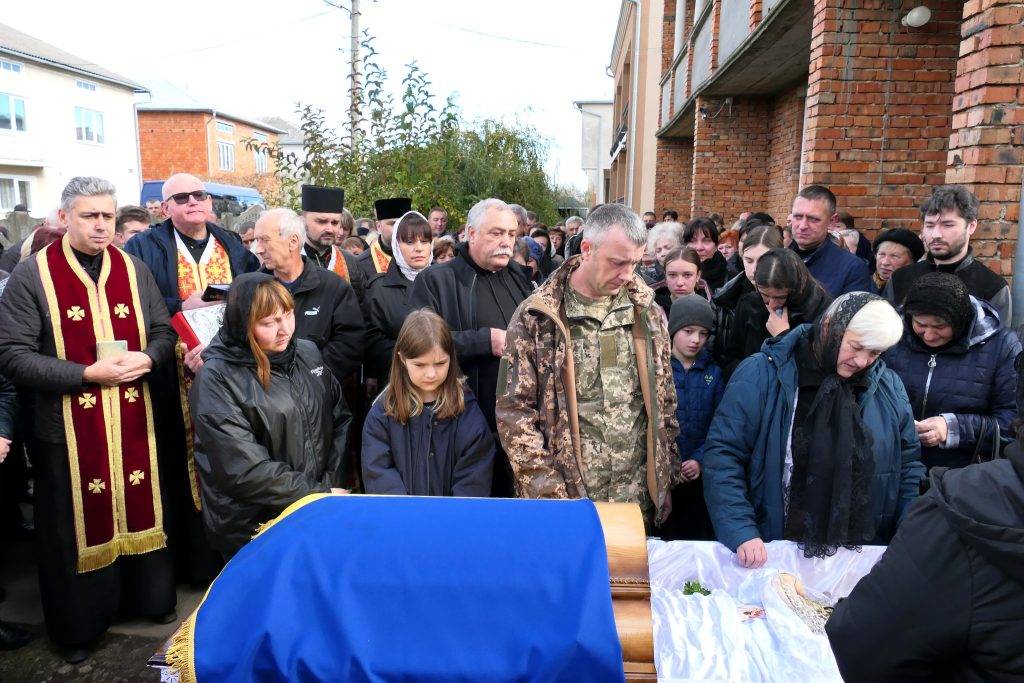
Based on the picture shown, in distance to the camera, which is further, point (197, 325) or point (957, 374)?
point (197, 325)

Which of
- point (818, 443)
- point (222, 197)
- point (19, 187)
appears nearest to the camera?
point (818, 443)

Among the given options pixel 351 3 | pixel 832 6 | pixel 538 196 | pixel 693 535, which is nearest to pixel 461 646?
pixel 693 535

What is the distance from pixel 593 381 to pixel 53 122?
3616cm

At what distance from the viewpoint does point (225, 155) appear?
51000 mm

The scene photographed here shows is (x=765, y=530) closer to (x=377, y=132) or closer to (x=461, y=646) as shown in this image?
(x=461, y=646)

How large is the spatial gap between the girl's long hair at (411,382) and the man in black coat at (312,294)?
3.40 feet

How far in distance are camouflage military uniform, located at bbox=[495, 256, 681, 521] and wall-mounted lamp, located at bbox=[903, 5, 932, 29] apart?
4096 millimetres

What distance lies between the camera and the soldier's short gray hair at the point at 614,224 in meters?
2.69

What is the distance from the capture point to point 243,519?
2.90 m

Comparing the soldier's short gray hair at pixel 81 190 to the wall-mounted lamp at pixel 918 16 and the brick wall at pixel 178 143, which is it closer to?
the wall-mounted lamp at pixel 918 16

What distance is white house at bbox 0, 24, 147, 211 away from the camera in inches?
1164

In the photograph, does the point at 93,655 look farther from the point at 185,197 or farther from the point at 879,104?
the point at 879,104

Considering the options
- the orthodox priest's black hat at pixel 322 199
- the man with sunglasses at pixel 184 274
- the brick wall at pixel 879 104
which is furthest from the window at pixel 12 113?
the brick wall at pixel 879 104

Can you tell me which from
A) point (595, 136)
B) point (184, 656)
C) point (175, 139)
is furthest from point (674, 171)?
point (175, 139)
